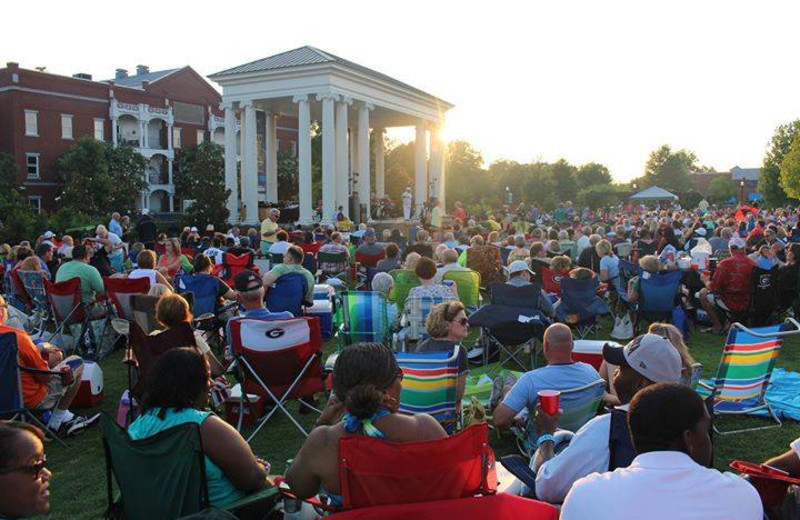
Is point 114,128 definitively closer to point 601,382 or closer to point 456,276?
point 456,276

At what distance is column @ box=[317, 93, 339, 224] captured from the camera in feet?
105

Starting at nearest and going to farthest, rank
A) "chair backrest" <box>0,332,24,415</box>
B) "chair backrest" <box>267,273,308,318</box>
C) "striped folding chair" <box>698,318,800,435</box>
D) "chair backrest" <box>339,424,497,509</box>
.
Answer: "chair backrest" <box>339,424,497,509</box>, "chair backrest" <box>0,332,24,415</box>, "striped folding chair" <box>698,318,800,435</box>, "chair backrest" <box>267,273,308,318</box>

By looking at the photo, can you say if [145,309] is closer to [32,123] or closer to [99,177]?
[99,177]

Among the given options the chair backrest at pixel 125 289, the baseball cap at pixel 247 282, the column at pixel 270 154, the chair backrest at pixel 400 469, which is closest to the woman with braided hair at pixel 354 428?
the chair backrest at pixel 400 469

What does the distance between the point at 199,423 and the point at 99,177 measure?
43.8 metres

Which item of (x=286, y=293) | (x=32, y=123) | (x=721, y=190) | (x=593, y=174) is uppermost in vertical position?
(x=32, y=123)

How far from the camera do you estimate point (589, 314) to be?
348 inches

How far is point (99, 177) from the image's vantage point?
141ft

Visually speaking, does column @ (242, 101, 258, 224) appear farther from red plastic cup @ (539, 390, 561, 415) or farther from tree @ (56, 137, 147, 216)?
red plastic cup @ (539, 390, 561, 415)

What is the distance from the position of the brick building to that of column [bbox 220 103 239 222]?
5.48 meters

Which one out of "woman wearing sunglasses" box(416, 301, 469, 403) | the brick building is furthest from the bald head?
the brick building

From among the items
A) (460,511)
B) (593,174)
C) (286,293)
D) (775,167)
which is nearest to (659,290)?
(286,293)

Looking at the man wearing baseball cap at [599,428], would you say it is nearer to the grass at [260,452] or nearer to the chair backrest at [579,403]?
the chair backrest at [579,403]

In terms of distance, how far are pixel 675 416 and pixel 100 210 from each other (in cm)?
4601
